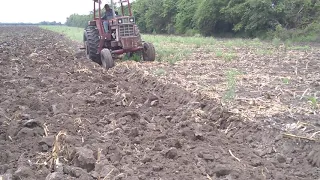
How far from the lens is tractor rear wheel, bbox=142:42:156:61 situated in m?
12.0

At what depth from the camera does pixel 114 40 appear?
11.9m

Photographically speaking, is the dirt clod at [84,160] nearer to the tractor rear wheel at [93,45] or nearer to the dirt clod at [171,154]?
the dirt clod at [171,154]

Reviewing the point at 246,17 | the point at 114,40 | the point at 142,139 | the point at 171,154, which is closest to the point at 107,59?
the point at 114,40

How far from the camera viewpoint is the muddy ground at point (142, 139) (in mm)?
4043

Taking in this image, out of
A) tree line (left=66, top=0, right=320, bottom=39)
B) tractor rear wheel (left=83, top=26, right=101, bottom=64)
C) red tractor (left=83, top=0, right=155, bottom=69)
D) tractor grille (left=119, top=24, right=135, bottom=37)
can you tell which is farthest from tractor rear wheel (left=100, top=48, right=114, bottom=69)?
tree line (left=66, top=0, right=320, bottom=39)

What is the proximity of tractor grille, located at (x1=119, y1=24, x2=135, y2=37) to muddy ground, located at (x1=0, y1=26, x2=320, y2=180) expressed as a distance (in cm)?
386

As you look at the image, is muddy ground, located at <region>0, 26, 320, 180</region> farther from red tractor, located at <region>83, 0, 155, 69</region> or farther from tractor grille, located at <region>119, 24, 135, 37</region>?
tractor grille, located at <region>119, 24, 135, 37</region>

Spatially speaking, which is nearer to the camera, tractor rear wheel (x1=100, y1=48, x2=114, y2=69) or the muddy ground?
the muddy ground

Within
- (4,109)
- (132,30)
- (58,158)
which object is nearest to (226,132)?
(58,158)

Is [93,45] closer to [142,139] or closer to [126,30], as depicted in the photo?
[126,30]

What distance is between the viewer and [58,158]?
4273mm

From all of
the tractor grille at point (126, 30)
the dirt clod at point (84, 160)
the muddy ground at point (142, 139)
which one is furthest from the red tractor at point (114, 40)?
→ the dirt clod at point (84, 160)

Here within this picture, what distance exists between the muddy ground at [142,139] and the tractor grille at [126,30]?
3.86 meters

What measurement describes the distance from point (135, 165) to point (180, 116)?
80.9 inches
